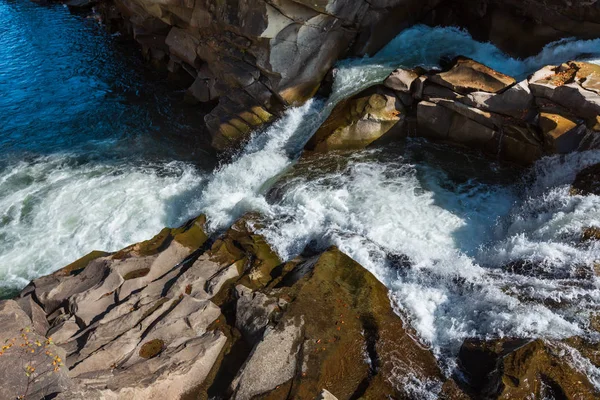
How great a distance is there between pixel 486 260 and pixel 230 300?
5.74 m

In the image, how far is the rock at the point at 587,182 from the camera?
11508 mm

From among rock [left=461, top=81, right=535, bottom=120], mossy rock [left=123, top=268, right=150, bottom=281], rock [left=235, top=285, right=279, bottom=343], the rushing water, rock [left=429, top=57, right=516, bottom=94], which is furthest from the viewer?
rock [left=429, top=57, right=516, bottom=94]

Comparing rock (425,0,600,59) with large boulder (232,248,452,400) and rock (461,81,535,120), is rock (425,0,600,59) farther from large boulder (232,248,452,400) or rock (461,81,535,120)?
large boulder (232,248,452,400)

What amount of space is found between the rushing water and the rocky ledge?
0.71 metres

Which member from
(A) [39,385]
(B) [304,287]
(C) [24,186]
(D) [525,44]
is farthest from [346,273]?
(C) [24,186]

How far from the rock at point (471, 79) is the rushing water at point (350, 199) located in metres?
1.88

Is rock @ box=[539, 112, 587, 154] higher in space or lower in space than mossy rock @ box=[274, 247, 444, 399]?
higher

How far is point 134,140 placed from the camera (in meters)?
19.8

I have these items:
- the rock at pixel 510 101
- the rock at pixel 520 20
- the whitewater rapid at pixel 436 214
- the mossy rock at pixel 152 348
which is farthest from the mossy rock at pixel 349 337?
the rock at pixel 520 20

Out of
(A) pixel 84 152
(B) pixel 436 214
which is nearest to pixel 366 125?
(B) pixel 436 214

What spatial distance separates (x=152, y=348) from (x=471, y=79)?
36.8ft

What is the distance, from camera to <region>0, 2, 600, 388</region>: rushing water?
32.8 feet

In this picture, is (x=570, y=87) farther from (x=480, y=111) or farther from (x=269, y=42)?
(x=269, y=42)

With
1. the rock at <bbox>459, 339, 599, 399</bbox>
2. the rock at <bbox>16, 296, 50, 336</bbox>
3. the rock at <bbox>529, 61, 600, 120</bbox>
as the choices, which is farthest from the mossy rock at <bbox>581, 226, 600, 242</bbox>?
the rock at <bbox>16, 296, 50, 336</bbox>
